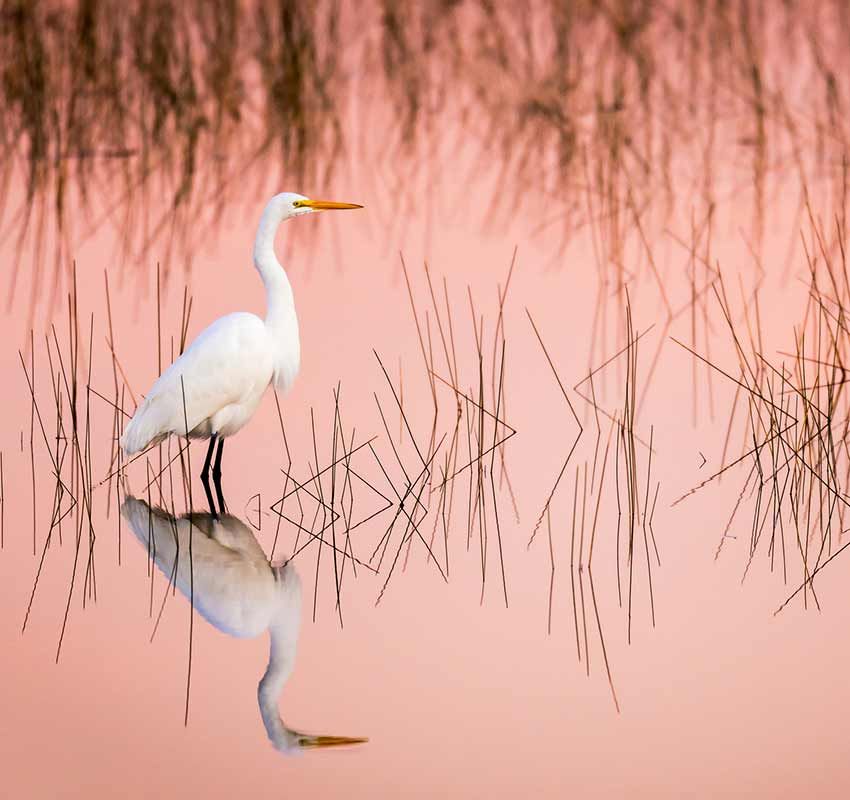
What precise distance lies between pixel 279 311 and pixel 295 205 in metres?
0.39

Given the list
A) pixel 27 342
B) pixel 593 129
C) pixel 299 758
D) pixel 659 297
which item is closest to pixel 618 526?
pixel 299 758

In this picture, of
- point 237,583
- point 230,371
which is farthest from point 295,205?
point 237,583

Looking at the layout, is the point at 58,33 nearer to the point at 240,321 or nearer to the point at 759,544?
the point at 240,321

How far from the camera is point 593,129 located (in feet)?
24.4

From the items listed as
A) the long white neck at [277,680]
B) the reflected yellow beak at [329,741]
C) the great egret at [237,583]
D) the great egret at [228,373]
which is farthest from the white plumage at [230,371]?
the reflected yellow beak at [329,741]

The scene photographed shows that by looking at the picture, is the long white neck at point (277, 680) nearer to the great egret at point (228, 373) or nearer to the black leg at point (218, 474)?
the black leg at point (218, 474)

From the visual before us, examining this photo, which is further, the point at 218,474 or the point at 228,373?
the point at 228,373

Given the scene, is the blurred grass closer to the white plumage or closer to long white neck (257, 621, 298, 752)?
the white plumage

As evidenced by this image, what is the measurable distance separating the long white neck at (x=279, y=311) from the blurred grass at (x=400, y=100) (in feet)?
5.47

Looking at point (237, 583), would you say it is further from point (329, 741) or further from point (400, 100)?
point (400, 100)

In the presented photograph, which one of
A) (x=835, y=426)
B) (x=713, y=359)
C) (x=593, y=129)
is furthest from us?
(x=593, y=129)

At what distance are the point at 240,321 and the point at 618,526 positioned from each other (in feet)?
5.04

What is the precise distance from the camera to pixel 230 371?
180 inches

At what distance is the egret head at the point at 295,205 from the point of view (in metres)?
4.92
